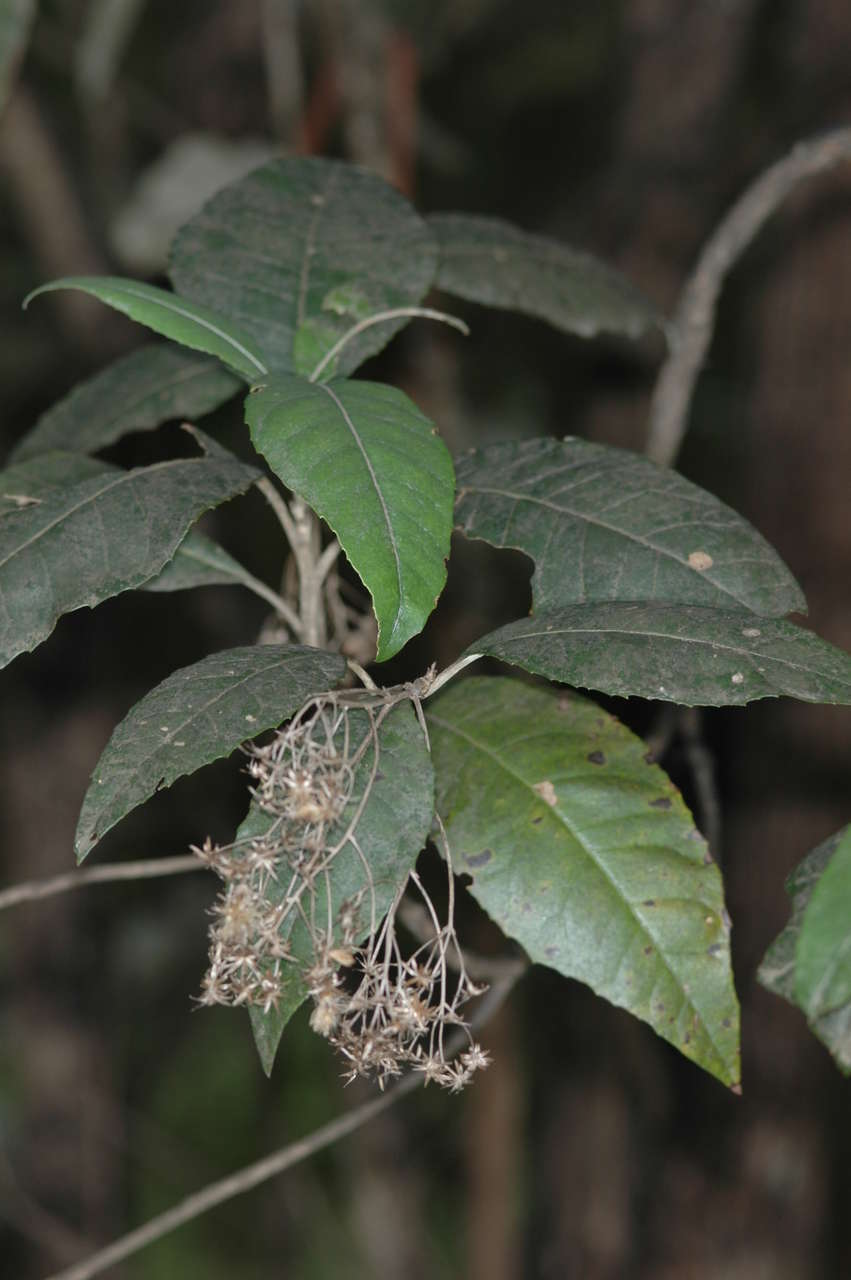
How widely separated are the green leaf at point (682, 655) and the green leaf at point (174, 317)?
0.27 m

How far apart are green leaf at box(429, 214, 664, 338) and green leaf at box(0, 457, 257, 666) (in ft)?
1.53

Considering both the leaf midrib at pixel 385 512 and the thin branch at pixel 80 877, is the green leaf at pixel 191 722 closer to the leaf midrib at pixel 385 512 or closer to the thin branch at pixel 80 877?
the leaf midrib at pixel 385 512

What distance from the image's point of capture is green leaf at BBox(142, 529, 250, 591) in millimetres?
1023

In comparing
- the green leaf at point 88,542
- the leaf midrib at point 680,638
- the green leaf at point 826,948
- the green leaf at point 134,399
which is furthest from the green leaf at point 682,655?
the green leaf at point 134,399

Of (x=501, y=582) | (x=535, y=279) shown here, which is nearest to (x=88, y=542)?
(x=535, y=279)

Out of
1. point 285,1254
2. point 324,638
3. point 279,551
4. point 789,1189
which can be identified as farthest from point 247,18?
point 285,1254

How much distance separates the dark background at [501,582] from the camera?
1.95m

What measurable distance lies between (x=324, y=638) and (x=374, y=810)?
227mm

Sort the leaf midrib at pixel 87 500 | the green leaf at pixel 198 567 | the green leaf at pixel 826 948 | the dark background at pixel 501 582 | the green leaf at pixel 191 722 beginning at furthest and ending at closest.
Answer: the dark background at pixel 501 582, the green leaf at pixel 198 567, the leaf midrib at pixel 87 500, the green leaf at pixel 191 722, the green leaf at pixel 826 948

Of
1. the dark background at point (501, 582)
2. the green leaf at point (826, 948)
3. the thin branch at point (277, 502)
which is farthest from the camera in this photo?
the dark background at point (501, 582)

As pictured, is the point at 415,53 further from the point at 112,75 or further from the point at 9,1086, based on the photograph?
the point at 9,1086

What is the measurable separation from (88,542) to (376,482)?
0.66ft

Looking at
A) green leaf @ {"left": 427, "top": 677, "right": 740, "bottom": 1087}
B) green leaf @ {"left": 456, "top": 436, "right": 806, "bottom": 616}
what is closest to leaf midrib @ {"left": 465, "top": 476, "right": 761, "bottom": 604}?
green leaf @ {"left": 456, "top": 436, "right": 806, "bottom": 616}

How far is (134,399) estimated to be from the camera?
1.16m
